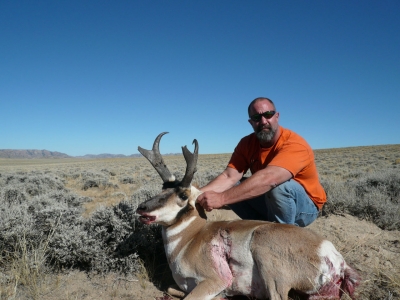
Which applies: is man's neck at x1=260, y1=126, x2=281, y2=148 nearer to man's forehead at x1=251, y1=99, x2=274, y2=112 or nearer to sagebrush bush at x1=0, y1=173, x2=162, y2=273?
man's forehead at x1=251, y1=99, x2=274, y2=112

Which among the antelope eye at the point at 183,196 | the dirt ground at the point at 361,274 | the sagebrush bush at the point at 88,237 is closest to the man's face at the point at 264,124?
the antelope eye at the point at 183,196

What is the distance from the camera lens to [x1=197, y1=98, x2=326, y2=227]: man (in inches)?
148

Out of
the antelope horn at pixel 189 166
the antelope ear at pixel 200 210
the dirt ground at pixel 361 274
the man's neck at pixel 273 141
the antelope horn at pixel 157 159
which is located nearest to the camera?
the dirt ground at pixel 361 274

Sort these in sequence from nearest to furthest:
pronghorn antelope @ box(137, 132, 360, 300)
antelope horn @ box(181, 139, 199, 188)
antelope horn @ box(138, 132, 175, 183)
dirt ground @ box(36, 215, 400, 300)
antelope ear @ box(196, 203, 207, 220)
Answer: pronghorn antelope @ box(137, 132, 360, 300) < dirt ground @ box(36, 215, 400, 300) < antelope horn @ box(181, 139, 199, 188) < antelope ear @ box(196, 203, 207, 220) < antelope horn @ box(138, 132, 175, 183)

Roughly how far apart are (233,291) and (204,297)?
370 mm

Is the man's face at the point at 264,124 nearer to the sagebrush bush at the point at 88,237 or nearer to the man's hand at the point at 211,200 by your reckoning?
the man's hand at the point at 211,200

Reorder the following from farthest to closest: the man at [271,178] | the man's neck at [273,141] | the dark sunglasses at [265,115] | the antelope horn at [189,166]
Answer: the man's neck at [273,141] → the dark sunglasses at [265,115] → the man at [271,178] → the antelope horn at [189,166]

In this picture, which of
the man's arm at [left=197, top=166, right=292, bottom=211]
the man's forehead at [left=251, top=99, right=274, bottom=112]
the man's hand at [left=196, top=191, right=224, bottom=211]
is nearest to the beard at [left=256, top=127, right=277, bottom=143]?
the man's forehead at [left=251, top=99, right=274, bottom=112]

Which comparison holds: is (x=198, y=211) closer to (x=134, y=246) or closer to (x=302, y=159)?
(x=134, y=246)

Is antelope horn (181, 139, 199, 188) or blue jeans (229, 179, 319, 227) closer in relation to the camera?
antelope horn (181, 139, 199, 188)

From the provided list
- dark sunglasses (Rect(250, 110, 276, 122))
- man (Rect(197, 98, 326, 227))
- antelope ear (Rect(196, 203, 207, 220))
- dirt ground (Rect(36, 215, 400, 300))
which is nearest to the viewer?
dirt ground (Rect(36, 215, 400, 300))

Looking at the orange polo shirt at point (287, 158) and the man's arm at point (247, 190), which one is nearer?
the man's arm at point (247, 190)

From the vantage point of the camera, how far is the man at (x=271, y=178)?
3760 millimetres

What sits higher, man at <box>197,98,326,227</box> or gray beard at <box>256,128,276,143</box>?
gray beard at <box>256,128,276,143</box>
